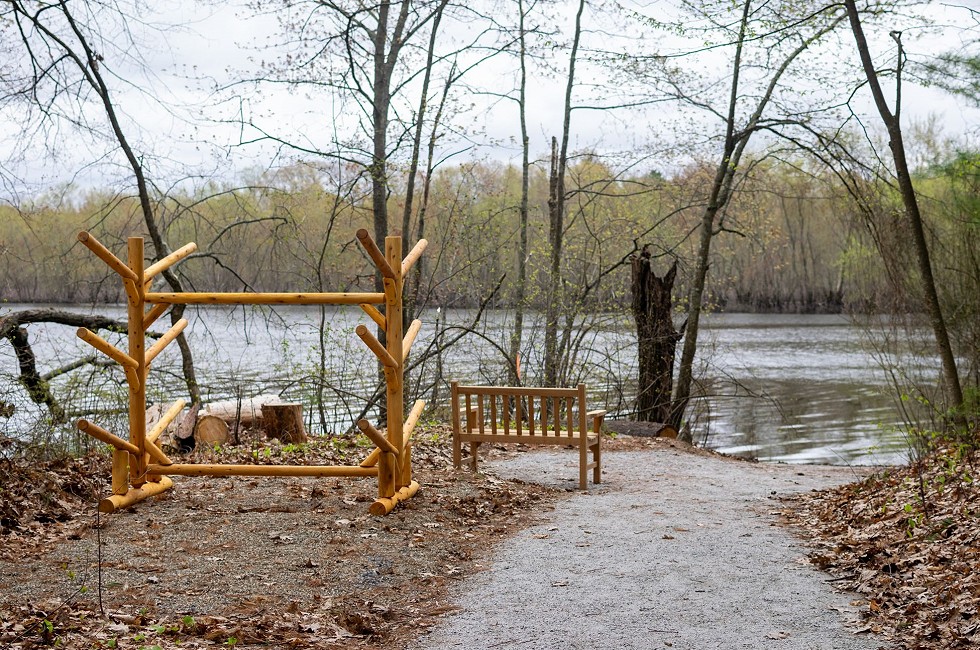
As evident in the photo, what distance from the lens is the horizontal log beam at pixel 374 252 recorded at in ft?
20.2

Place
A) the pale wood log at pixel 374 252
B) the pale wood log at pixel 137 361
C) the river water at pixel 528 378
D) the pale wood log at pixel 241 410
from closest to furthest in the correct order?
1. the pale wood log at pixel 374 252
2. the pale wood log at pixel 137 361
3. the pale wood log at pixel 241 410
4. the river water at pixel 528 378

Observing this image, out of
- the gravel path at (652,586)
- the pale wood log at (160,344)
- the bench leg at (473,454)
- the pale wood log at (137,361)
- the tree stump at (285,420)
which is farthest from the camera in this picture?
the tree stump at (285,420)

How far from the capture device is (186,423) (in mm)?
11805

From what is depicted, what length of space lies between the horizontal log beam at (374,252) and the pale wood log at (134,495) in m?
2.52

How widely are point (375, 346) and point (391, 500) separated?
4.36 feet

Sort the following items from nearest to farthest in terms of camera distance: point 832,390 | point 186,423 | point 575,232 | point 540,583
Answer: point 540,583
point 186,423
point 575,232
point 832,390

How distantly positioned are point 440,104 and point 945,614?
1236 cm

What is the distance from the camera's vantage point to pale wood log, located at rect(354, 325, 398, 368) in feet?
20.4

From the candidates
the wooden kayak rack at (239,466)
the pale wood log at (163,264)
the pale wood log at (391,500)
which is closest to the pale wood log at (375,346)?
the wooden kayak rack at (239,466)

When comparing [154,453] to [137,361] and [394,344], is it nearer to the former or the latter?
[137,361]

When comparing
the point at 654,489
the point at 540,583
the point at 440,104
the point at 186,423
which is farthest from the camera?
the point at 440,104

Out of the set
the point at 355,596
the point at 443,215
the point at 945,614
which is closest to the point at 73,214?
the point at 443,215

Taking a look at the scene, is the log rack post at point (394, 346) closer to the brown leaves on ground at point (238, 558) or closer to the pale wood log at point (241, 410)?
the brown leaves on ground at point (238, 558)

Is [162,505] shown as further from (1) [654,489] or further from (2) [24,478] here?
(1) [654,489]
